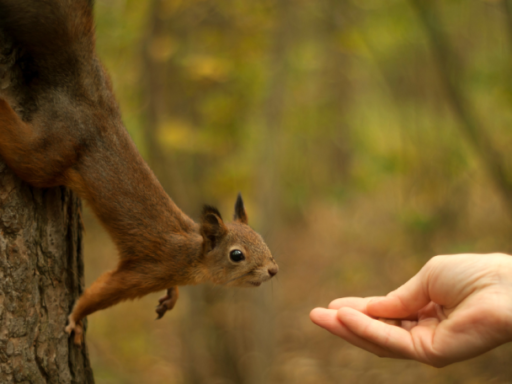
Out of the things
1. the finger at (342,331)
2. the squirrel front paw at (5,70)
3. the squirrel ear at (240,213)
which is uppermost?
the squirrel front paw at (5,70)

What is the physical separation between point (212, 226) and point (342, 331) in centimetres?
106

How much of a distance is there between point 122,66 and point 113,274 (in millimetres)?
3482

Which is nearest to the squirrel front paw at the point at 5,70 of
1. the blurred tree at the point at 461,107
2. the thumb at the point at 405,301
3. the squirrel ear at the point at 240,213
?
the squirrel ear at the point at 240,213

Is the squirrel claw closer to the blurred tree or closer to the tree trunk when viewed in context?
the tree trunk

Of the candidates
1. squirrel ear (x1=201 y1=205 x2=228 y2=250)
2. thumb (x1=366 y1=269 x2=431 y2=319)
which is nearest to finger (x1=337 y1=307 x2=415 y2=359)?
thumb (x1=366 y1=269 x2=431 y2=319)

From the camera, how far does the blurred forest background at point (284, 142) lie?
17.0ft

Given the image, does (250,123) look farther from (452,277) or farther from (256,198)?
(452,277)

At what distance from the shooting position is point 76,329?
7.72 ft

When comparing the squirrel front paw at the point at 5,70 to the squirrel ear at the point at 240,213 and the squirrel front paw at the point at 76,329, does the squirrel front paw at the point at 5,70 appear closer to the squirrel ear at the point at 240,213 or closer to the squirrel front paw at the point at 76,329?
the squirrel front paw at the point at 76,329

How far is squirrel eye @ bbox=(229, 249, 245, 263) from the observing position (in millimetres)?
2832

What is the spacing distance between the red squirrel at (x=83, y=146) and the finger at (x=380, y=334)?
0.70 metres

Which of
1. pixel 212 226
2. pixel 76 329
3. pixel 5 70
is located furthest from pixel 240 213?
pixel 5 70

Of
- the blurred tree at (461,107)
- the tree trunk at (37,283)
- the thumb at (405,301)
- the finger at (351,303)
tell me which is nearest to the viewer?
the tree trunk at (37,283)

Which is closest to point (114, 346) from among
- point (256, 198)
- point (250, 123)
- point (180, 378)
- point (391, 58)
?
point (180, 378)
